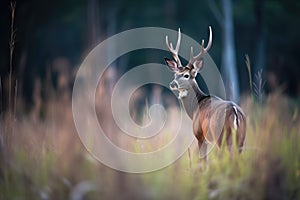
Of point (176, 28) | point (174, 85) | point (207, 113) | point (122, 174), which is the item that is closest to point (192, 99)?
point (174, 85)

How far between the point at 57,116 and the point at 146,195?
152cm

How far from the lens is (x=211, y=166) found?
4.39m

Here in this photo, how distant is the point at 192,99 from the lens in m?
6.50

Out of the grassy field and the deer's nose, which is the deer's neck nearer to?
the deer's nose

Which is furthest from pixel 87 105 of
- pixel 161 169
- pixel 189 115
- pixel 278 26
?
pixel 278 26

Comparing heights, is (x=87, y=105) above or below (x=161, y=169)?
above

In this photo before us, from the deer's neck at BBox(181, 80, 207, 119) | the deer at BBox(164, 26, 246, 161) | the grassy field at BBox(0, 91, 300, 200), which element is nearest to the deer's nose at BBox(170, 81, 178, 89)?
the deer at BBox(164, 26, 246, 161)

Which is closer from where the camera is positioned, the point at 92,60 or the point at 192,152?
the point at 92,60

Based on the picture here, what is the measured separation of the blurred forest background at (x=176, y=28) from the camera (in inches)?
687

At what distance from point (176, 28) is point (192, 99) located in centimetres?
1904

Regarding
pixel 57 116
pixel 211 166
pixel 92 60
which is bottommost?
pixel 211 166

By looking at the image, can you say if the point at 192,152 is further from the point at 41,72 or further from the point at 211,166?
the point at 41,72

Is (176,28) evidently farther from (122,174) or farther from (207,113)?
(122,174)

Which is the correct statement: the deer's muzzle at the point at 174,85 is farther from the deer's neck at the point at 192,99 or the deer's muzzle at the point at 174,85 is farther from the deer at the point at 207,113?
the deer's neck at the point at 192,99
